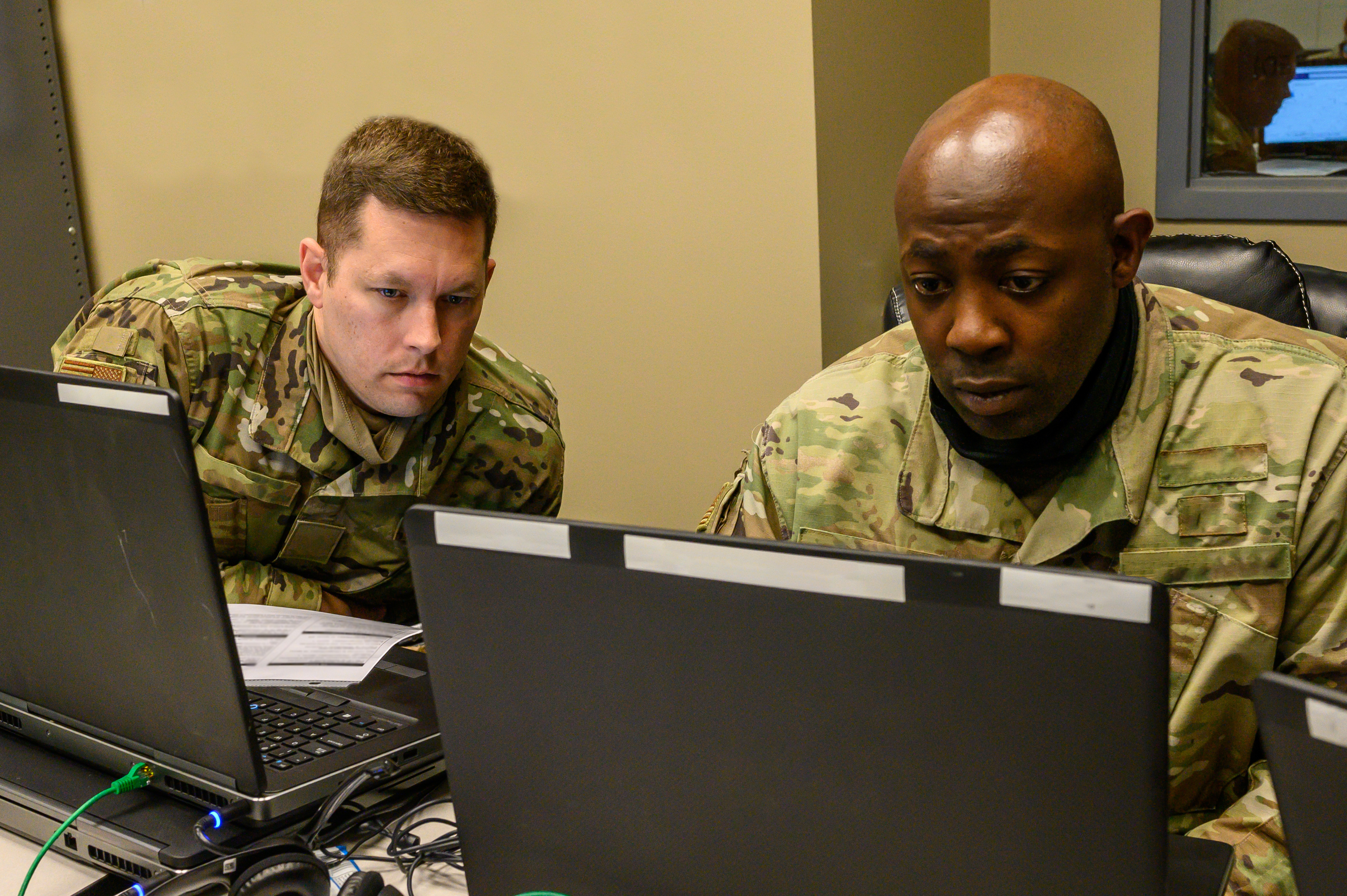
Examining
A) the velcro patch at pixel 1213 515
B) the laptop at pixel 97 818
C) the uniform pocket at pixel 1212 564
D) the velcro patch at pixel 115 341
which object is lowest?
the laptop at pixel 97 818

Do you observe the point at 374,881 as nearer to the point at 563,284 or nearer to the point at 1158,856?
the point at 1158,856

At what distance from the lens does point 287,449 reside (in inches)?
64.5

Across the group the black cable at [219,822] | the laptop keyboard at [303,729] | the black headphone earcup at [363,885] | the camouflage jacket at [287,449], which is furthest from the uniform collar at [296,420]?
the black headphone earcup at [363,885]

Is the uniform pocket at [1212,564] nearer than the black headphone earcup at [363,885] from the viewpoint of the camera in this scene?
No

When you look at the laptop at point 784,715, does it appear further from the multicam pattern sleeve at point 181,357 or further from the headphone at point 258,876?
the multicam pattern sleeve at point 181,357

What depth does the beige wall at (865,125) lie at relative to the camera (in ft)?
6.25

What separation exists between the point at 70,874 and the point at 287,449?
2.45 feet


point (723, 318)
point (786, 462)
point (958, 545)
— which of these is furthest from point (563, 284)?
point (958, 545)

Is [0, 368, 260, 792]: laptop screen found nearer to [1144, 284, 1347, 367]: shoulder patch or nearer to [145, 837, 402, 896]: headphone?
[145, 837, 402, 896]: headphone

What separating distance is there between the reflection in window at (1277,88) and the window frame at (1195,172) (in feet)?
0.05

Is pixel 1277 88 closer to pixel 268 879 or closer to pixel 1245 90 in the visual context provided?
pixel 1245 90

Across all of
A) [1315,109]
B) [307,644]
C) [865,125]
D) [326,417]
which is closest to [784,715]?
[307,644]

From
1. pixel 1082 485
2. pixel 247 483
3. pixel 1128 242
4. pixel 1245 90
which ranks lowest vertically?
pixel 247 483

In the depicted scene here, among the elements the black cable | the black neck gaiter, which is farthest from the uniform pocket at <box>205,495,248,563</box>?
the black neck gaiter
